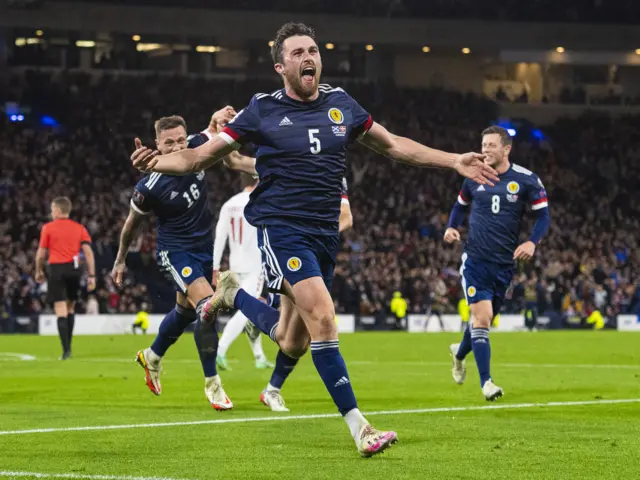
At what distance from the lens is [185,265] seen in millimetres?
11516

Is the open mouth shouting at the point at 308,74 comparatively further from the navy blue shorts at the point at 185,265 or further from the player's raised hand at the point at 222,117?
the navy blue shorts at the point at 185,265

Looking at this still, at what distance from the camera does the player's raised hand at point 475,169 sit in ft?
25.1

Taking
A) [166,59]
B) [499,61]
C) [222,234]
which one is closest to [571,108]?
[499,61]

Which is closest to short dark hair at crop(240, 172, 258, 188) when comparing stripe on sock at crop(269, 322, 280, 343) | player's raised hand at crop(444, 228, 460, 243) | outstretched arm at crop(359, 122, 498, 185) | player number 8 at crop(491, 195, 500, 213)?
player's raised hand at crop(444, 228, 460, 243)

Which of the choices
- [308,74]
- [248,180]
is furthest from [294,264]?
[248,180]

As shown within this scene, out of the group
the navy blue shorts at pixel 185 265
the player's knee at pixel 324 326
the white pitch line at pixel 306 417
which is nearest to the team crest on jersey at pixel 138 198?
the navy blue shorts at pixel 185 265

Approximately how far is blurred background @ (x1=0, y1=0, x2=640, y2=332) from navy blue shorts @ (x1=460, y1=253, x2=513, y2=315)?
71.7 ft

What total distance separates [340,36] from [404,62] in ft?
17.4

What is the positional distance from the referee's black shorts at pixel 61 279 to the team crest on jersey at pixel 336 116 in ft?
39.7

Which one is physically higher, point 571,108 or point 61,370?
point 571,108

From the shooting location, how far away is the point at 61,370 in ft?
54.7

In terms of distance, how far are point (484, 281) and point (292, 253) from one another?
5.47m

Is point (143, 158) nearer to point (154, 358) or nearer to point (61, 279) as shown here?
point (154, 358)

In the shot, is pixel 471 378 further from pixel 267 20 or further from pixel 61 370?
pixel 267 20
